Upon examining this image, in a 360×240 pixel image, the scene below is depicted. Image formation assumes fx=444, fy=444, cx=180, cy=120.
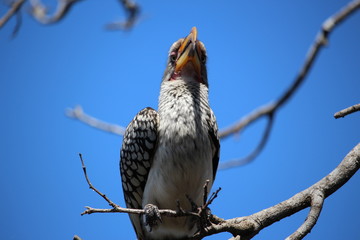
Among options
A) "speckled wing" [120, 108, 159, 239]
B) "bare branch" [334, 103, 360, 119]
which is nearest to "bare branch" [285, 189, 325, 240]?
"bare branch" [334, 103, 360, 119]

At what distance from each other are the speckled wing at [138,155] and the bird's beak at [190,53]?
0.69 meters

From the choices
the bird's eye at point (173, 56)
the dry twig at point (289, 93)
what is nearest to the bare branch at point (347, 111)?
the dry twig at point (289, 93)

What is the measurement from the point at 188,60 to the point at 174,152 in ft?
3.89

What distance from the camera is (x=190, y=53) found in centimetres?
514

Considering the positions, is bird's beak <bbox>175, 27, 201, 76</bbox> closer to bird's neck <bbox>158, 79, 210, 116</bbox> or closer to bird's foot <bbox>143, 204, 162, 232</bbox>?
bird's neck <bbox>158, 79, 210, 116</bbox>

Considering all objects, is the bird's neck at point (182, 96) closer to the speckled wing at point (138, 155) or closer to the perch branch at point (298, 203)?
the speckled wing at point (138, 155)

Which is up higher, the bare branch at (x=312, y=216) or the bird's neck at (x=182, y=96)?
the bird's neck at (x=182, y=96)

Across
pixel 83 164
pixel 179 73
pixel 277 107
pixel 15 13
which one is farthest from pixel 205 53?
pixel 15 13

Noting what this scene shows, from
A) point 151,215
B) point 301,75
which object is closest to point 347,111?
point 301,75

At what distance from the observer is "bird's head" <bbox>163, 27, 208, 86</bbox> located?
515 cm

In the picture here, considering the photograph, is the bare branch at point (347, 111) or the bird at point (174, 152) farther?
the bird at point (174, 152)

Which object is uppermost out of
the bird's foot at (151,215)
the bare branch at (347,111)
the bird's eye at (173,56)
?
the bird's eye at (173,56)

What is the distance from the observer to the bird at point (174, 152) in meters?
4.61

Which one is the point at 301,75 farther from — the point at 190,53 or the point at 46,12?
the point at 46,12
